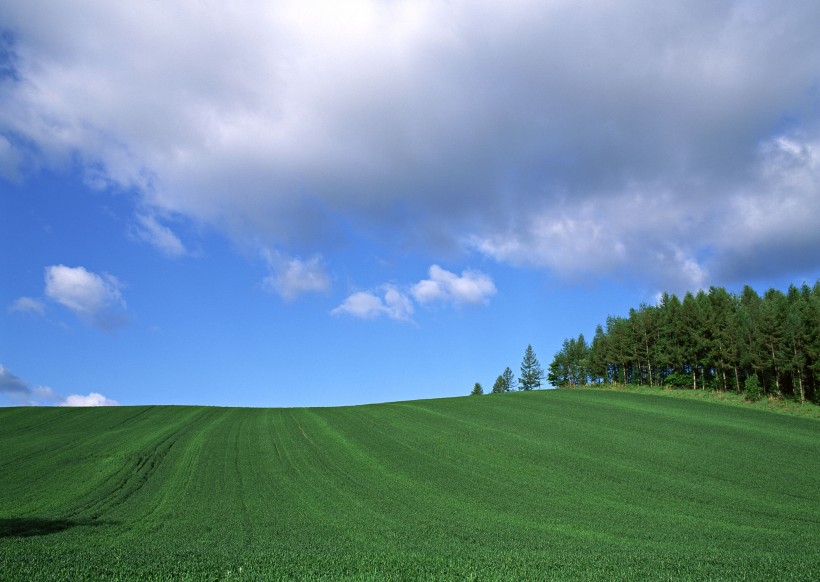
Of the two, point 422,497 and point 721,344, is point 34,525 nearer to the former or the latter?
point 422,497

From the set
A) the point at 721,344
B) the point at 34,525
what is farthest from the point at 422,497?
the point at 721,344

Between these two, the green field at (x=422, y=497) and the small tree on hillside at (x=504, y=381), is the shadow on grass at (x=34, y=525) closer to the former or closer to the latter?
the green field at (x=422, y=497)

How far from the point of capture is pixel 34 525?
21375 mm

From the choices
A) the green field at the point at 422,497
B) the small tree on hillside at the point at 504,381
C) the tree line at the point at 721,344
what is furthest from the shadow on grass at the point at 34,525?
the small tree on hillside at the point at 504,381

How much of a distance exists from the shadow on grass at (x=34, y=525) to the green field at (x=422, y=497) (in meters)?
0.17

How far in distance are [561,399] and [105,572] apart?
59.6 metres

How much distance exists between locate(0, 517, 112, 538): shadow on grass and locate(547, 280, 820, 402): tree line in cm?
6798

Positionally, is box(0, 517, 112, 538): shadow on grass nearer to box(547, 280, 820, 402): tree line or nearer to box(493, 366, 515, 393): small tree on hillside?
box(547, 280, 820, 402): tree line

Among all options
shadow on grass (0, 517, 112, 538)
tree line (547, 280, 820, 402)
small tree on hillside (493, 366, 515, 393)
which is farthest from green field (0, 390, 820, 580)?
small tree on hillside (493, 366, 515, 393)

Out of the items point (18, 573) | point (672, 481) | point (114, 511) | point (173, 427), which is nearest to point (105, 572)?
point (18, 573)

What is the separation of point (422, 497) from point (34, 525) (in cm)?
1731

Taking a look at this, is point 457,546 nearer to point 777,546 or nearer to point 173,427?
point 777,546

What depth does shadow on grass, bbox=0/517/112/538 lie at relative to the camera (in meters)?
19.9

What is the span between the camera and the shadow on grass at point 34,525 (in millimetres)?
19906
